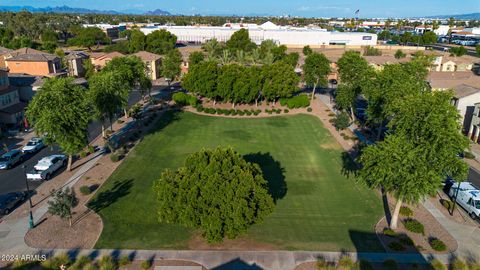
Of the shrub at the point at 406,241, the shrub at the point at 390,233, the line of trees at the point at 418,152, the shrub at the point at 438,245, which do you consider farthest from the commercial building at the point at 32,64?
the shrub at the point at 438,245

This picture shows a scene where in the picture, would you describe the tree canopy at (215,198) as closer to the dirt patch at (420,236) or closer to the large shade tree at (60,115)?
the dirt patch at (420,236)

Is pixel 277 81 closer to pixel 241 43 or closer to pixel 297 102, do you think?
pixel 297 102

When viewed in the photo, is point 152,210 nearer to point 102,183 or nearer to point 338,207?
point 102,183

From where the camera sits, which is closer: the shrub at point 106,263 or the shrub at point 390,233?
the shrub at point 106,263

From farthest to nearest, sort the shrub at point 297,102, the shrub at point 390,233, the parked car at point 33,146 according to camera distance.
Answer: the shrub at point 297,102 < the parked car at point 33,146 < the shrub at point 390,233

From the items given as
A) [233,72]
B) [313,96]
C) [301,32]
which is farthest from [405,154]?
[301,32]
